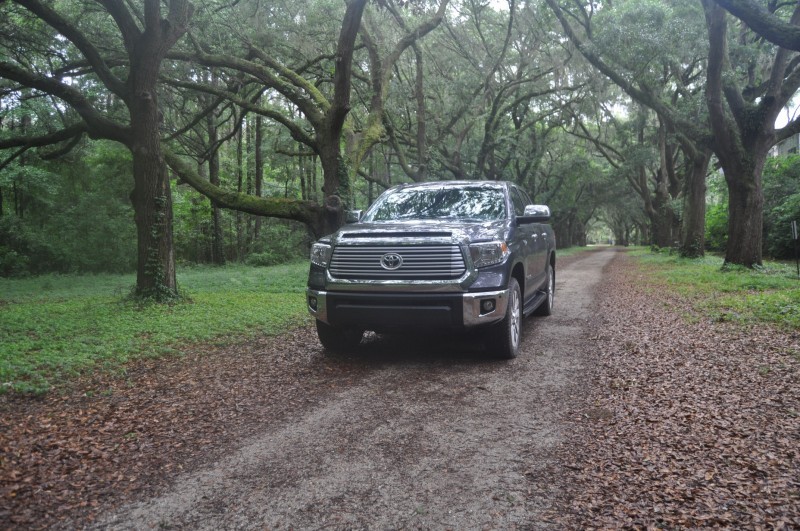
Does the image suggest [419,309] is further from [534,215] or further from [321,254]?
[534,215]

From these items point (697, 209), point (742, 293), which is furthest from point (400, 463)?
point (697, 209)

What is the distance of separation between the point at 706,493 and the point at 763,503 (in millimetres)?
258

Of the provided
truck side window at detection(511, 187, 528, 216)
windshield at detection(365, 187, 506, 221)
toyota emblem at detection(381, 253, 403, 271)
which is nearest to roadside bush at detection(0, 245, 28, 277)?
windshield at detection(365, 187, 506, 221)

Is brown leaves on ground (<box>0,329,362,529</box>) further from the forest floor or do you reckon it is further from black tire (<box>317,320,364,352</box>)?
black tire (<box>317,320,364,352</box>)

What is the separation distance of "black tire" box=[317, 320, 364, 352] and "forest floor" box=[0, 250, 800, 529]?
0.61 ft

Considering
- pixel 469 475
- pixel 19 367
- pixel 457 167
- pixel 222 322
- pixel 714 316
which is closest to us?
pixel 469 475

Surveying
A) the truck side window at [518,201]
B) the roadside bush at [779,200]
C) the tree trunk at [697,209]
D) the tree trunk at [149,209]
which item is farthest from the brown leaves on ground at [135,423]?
the roadside bush at [779,200]

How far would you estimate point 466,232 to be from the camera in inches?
229

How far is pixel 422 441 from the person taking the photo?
3768mm

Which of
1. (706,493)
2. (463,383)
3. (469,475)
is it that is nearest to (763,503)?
(706,493)

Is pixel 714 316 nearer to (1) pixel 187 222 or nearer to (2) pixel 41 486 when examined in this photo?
(2) pixel 41 486

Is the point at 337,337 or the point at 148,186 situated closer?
the point at 337,337

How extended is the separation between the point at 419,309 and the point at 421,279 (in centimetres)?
33

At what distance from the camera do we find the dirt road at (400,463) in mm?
2828
